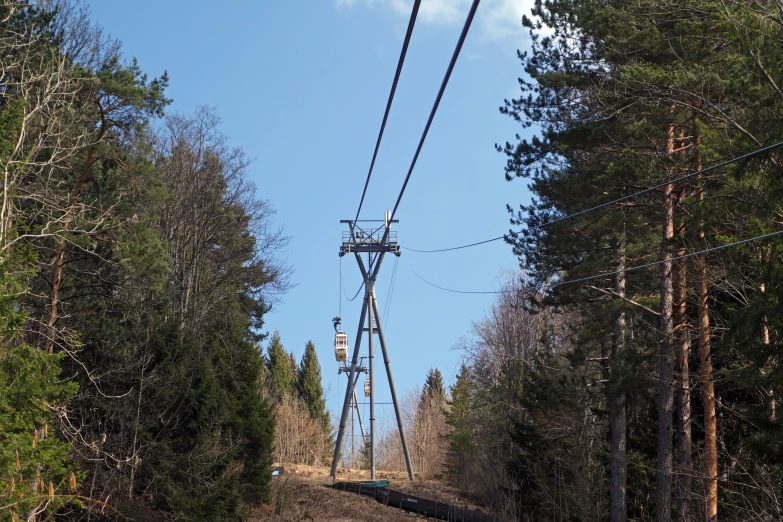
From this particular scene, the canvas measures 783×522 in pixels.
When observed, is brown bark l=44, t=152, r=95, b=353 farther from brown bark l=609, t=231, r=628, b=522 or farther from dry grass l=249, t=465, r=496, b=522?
brown bark l=609, t=231, r=628, b=522

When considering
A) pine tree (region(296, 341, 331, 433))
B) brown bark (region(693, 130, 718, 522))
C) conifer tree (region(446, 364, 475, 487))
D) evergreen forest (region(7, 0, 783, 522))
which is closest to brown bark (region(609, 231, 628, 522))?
evergreen forest (region(7, 0, 783, 522))

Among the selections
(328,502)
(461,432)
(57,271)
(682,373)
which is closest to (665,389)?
(682,373)

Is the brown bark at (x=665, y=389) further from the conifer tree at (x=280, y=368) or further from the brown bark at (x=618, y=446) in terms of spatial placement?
the conifer tree at (x=280, y=368)

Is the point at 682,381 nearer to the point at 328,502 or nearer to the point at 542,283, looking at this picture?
the point at 542,283

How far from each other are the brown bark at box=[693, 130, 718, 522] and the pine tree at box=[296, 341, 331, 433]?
5423 cm

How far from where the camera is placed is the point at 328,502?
2973cm

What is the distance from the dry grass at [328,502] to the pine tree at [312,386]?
3606 cm

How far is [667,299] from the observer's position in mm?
18031

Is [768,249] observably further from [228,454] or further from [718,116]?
[228,454]

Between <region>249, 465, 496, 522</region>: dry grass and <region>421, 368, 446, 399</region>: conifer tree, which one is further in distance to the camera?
<region>421, 368, 446, 399</region>: conifer tree

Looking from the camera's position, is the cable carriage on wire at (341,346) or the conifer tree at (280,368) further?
the conifer tree at (280,368)

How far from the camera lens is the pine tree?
72000 millimetres

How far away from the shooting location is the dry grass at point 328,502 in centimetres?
2783

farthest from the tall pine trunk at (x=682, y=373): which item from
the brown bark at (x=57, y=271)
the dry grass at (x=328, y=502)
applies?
the brown bark at (x=57, y=271)
